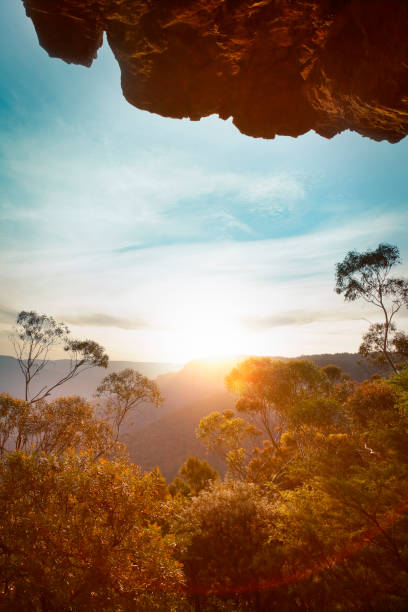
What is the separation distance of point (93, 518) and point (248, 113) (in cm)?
1613

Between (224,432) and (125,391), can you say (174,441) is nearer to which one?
(125,391)

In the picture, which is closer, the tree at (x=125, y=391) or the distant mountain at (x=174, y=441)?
the tree at (x=125, y=391)

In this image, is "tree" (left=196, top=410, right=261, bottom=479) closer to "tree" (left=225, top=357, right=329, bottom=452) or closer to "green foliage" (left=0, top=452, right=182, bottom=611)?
"tree" (left=225, top=357, right=329, bottom=452)

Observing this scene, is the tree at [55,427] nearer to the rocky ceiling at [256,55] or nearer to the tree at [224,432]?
the tree at [224,432]

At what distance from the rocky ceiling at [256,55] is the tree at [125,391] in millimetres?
26363

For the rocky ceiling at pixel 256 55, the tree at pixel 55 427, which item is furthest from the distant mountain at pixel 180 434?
the rocky ceiling at pixel 256 55

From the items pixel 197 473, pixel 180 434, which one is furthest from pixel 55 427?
pixel 180 434

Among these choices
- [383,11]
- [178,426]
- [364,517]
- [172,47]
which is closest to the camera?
[383,11]

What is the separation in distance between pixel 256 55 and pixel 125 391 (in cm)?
3028

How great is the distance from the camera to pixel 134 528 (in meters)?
6.87

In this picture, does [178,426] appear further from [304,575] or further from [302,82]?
[302,82]

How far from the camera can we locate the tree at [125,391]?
29062mm

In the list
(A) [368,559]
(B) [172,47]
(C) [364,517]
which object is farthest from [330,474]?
(B) [172,47]

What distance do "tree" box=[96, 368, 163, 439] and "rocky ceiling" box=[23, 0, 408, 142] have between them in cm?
2636
